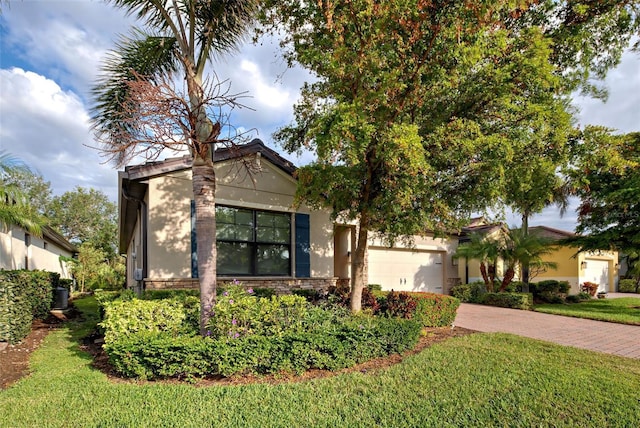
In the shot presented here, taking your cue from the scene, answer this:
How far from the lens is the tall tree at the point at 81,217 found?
40.2m

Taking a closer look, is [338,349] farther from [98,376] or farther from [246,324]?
[98,376]

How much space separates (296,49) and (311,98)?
1.24m

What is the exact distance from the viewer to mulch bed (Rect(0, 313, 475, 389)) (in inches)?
205

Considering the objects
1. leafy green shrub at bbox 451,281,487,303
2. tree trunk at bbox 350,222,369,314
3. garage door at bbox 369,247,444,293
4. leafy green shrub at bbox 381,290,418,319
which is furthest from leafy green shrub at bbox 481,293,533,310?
tree trunk at bbox 350,222,369,314

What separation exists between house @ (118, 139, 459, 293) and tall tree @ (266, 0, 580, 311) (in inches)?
85.7

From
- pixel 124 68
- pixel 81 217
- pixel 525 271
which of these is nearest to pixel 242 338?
pixel 124 68

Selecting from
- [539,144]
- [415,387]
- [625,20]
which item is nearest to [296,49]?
[539,144]

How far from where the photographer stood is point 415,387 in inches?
195

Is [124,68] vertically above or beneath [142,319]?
above

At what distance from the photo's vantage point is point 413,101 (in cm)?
696

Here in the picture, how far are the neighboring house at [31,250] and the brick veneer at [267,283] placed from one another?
642 centimetres

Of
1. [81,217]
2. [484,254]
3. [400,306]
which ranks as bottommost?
[400,306]

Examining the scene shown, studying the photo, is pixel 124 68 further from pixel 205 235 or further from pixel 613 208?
pixel 613 208

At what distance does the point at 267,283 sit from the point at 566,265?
71.0ft
